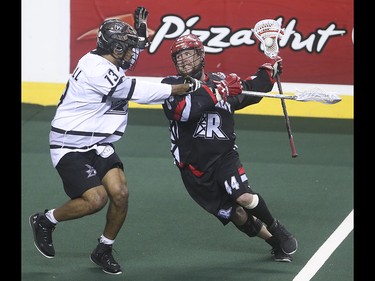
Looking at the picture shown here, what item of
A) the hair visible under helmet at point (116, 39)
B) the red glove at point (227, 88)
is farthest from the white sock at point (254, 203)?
the hair visible under helmet at point (116, 39)

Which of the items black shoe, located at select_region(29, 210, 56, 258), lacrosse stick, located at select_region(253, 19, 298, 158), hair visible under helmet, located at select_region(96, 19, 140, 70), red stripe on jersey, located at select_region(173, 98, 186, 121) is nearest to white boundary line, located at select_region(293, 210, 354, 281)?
lacrosse stick, located at select_region(253, 19, 298, 158)

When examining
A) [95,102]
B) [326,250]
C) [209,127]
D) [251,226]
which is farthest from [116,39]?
[326,250]

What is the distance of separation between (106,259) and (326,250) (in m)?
1.67

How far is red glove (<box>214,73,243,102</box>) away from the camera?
7629 mm

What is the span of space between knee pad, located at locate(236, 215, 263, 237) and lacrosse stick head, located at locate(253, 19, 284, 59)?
121 cm

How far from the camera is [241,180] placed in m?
7.85

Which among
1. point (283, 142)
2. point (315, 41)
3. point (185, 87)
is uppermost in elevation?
point (185, 87)

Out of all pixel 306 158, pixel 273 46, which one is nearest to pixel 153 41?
pixel 306 158

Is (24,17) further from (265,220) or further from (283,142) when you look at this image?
(265,220)

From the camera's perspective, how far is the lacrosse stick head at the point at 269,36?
8.17 meters

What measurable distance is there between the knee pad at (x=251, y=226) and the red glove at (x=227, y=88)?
94 centimetres

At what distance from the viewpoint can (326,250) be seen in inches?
328

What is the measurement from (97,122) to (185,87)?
68 centimetres

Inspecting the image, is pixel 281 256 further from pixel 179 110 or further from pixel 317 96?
pixel 179 110
